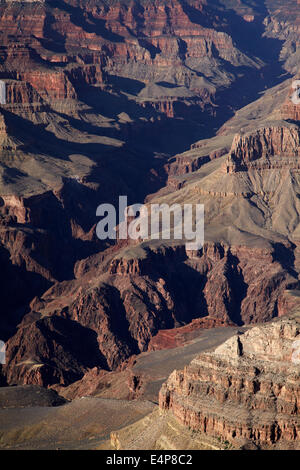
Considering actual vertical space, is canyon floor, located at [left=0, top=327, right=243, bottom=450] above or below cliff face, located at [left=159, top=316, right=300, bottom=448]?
below

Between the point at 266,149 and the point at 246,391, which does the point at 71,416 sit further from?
the point at 266,149

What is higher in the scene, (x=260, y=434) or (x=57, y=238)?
(x=57, y=238)

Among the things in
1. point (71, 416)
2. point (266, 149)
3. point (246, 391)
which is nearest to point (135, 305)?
point (266, 149)

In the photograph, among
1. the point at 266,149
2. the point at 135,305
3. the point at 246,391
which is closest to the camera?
the point at 246,391

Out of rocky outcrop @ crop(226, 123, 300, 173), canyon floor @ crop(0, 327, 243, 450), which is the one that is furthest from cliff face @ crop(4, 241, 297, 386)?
rocky outcrop @ crop(226, 123, 300, 173)

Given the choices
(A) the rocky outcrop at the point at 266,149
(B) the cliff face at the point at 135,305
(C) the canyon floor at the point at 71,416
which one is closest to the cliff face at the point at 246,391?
(C) the canyon floor at the point at 71,416

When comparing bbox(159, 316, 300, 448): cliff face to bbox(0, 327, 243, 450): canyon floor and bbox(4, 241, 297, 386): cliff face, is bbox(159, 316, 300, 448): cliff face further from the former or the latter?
bbox(4, 241, 297, 386): cliff face

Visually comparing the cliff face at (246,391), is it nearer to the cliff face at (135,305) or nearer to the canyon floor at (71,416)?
the canyon floor at (71,416)
